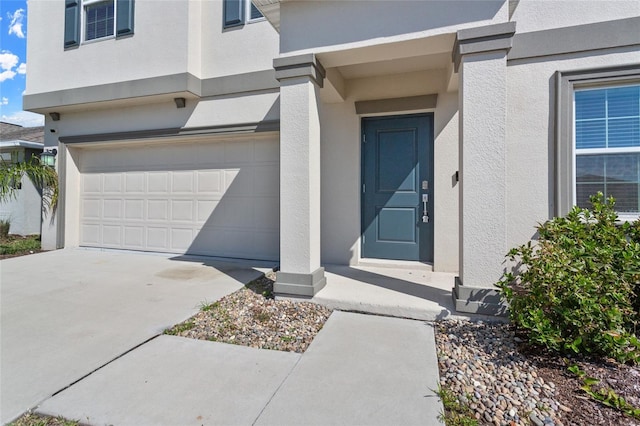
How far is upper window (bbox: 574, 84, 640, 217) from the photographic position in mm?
3773

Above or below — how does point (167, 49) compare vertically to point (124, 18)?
below

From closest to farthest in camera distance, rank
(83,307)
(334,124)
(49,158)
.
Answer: (83,307) → (334,124) → (49,158)

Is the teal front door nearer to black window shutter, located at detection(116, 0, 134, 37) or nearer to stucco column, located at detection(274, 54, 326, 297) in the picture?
stucco column, located at detection(274, 54, 326, 297)

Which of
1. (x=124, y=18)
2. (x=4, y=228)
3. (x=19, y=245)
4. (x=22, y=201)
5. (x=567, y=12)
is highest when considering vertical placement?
(x=124, y=18)

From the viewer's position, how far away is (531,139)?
394cm

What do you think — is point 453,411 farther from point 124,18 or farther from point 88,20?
point 88,20

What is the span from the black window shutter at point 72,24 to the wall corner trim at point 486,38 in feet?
25.1

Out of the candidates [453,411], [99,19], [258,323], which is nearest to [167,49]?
[99,19]

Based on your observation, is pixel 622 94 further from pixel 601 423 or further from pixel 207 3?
pixel 207 3

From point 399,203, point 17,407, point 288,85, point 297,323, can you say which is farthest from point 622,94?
point 17,407

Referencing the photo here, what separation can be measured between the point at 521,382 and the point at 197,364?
94.4 inches

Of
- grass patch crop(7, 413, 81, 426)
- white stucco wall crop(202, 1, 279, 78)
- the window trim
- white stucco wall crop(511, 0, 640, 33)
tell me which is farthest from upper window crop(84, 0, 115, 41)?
the window trim

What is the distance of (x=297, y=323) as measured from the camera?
333cm

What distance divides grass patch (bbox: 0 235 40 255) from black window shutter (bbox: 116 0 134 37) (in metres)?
4.97
